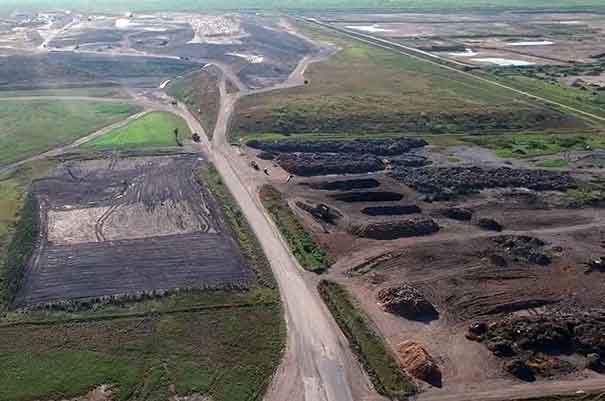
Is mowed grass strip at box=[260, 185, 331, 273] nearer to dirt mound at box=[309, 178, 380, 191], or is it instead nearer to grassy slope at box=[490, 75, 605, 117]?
dirt mound at box=[309, 178, 380, 191]

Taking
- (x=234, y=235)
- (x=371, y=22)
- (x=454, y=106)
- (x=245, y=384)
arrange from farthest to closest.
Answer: (x=371, y=22) < (x=454, y=106) < (x=234, y=235) < (x=245, y=384)

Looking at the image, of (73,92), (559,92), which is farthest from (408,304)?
(73,92)

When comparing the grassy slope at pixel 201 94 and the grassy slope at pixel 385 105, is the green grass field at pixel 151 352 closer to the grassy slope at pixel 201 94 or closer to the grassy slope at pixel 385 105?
the grassy slope at pixel 201 94

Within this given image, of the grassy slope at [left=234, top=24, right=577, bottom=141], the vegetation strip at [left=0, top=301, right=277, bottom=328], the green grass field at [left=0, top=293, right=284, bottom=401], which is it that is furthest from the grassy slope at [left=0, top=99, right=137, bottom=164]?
the green grass field at [left=0, top=293, right=284, bottom=401]

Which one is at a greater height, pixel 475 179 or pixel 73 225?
pixel 475 179

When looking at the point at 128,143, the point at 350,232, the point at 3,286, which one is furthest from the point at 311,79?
the point at 3,286

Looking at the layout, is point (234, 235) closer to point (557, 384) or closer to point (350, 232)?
point (350, 232)

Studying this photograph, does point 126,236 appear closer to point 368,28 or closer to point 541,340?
point 541,340
